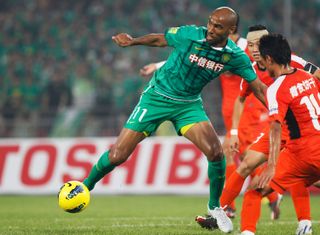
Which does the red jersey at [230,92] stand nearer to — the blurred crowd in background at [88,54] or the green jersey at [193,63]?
the green jersey at [193,63]

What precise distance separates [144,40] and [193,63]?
1.78ft

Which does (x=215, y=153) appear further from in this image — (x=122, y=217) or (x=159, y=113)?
(x=122, y=217)

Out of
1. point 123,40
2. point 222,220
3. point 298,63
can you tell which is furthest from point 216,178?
point 123,40

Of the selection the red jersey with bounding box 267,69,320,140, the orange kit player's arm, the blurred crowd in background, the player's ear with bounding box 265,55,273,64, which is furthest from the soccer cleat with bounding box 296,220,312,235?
the blurred crowd in background

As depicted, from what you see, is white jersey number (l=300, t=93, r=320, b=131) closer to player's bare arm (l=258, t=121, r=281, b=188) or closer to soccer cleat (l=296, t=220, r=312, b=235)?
player's bare arm (l=258, t=121, r=281, b=188)

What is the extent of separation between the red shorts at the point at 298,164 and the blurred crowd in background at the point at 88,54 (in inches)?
319

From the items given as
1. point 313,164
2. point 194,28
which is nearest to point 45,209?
point 194,28

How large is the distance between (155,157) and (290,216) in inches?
201

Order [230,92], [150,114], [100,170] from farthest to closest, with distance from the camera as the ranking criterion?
1. [230,92]
2. [150,114]
3. [100,170]

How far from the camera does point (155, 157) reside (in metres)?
14.7

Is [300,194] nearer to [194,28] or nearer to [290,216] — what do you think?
[194,28]

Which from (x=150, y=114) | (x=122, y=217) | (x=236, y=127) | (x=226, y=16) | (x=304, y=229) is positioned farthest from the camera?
(x=122, y=217)

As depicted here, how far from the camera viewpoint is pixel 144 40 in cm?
743

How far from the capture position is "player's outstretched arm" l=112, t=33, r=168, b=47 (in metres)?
7.42
